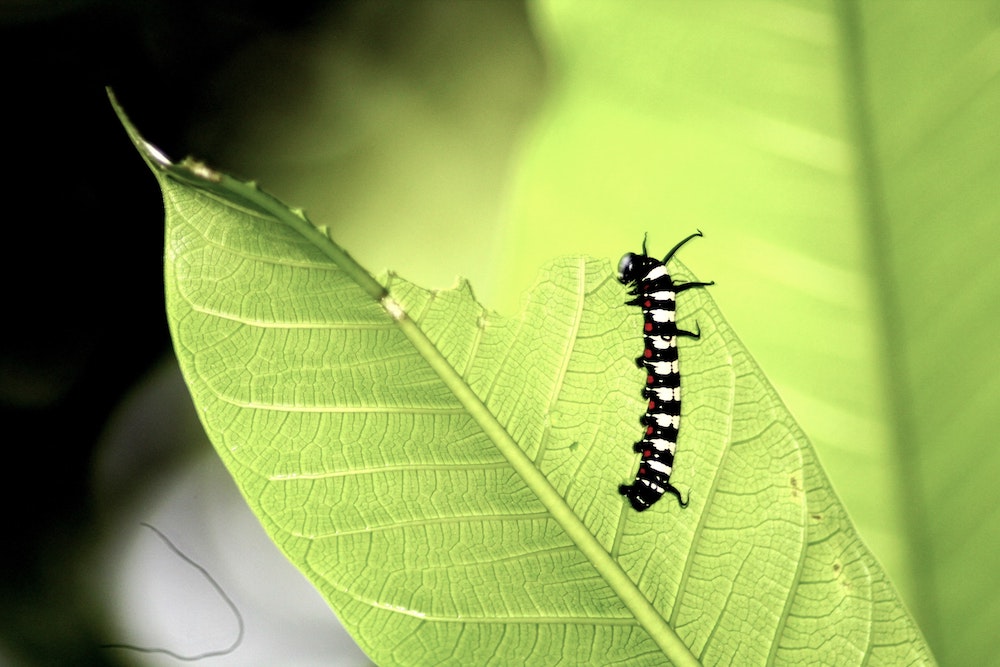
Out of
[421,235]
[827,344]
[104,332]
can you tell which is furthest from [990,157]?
[104,332]

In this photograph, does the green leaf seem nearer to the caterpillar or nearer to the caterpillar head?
the caterpillar

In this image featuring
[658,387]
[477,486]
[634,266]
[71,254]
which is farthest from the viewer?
[71,254]

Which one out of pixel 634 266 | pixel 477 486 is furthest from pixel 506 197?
pixel 477 486

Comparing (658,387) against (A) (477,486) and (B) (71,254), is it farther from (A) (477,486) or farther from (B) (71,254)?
A: (B) (71,254)

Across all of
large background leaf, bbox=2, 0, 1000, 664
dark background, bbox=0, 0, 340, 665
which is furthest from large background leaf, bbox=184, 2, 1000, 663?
dark background, bbox=0, 0, 340, 665

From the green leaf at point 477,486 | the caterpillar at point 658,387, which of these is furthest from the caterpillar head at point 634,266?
the green leaf at point 477,486

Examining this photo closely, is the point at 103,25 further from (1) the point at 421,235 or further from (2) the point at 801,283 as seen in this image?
(2) the point at 801,283

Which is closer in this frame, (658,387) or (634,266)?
(658,387)
